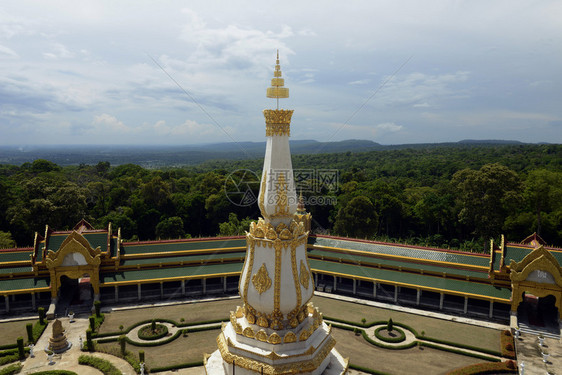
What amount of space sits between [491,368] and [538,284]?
Result: 8.37m

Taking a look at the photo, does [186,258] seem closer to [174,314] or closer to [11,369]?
[174,314]

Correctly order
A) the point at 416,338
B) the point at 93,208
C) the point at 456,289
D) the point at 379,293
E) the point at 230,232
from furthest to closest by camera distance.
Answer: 1. the point at 93,208
2. the point at 230,232
3. the point at 379,293
4. the point at 456,289
5. the point at 416,338

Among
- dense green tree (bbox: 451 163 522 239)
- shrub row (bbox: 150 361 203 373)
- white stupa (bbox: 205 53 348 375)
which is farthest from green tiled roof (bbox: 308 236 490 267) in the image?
white stupa (bbox: 205 53 348 375)

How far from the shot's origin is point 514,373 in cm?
2003

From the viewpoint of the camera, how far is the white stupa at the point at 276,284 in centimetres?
1523

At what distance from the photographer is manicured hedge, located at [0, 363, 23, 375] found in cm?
1927

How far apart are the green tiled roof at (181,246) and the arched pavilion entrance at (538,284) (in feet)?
71.2

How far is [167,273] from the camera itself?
30.3 m

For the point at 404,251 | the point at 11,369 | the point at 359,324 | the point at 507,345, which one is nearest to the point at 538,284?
the point at 507,345

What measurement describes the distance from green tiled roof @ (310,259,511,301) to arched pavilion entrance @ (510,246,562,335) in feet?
4.05

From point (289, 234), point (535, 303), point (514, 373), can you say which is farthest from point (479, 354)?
point (289, 234)

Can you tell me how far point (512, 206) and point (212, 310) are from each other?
35.6 meters

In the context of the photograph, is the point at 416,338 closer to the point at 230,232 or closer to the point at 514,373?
the point at 514,373

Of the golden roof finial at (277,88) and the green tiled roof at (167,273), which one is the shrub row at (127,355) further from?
the golden roof finial at (277,88)
